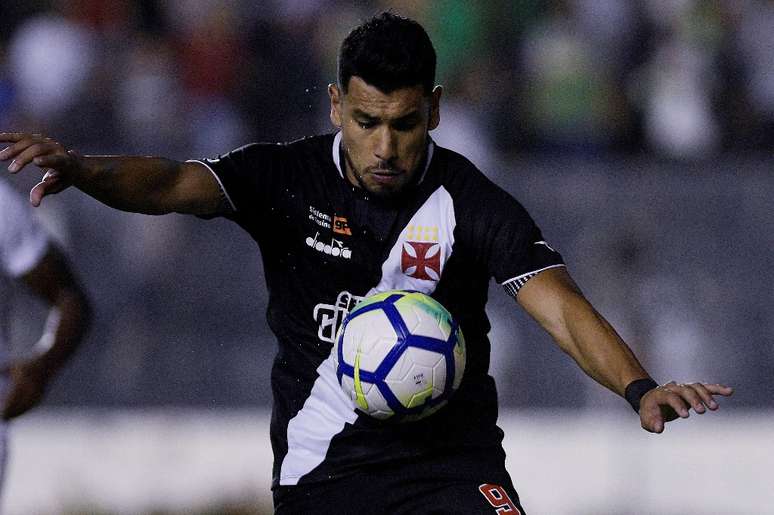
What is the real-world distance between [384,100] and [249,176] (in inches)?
24.3

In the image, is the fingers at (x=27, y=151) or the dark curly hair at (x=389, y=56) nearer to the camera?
the fingers at (x=27, y=151)

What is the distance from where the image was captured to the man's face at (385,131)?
16.4 feet

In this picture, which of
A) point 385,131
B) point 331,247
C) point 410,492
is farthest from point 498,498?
point 385,131

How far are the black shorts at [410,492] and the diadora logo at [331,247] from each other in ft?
2.58

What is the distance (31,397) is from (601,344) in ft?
7.64

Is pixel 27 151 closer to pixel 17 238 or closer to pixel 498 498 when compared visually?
pixel 17 238

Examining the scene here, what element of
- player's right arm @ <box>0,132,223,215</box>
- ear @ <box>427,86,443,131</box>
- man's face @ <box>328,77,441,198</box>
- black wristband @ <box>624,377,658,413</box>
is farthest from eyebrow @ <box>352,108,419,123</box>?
black wristband @ <box>624,377,658,413</box>

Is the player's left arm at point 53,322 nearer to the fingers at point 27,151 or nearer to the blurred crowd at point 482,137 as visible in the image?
the fingers at point 27,151

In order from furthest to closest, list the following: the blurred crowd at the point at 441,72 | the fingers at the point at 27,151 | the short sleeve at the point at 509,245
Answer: the blurred crowd at the point at 441,72, the short sleeve at the point at 509,245, the fingers at the point at 27,151

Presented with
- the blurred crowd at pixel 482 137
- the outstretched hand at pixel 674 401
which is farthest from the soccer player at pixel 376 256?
the blurred crowd at pixel 482 137

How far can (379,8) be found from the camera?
11.8 metres

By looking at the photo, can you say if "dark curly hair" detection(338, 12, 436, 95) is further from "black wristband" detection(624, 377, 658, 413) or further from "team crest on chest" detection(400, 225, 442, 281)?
"black wristband" detection(624, 377, 658, 413)

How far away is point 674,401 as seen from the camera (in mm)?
4363

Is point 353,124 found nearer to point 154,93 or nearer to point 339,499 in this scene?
point 339,499
